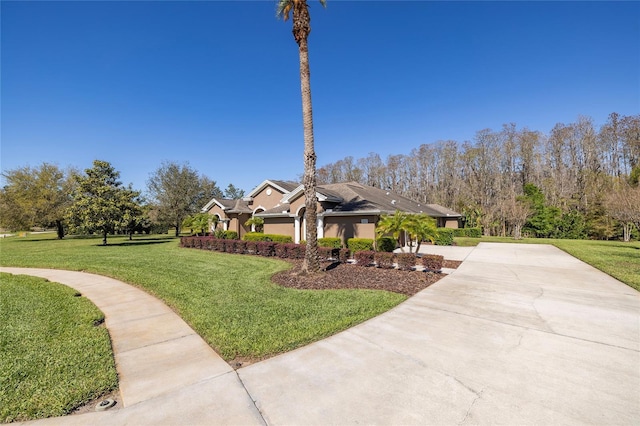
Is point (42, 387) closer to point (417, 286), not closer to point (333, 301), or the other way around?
point (333, 301)

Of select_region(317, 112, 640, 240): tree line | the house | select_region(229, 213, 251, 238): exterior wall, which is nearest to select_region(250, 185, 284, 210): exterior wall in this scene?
the house

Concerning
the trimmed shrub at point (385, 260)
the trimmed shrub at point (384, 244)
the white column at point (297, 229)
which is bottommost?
the trimmed shrub at point (385, 260)

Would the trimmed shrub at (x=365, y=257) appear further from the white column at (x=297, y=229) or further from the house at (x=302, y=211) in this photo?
the white column at (x=297, y=229)

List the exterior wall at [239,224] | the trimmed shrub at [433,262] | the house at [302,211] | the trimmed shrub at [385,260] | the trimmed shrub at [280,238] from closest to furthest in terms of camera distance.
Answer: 1. the trimmed shrub at [433,262]
2. the trimmed shrub at [385,260]
3. the house at [302,211]
4. the trimmed shrub at [280,238]
5. the exterior wall at [239,224]

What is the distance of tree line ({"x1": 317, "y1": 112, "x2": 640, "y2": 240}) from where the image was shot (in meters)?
29.7

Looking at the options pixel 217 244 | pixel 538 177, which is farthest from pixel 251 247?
pixel 538 177

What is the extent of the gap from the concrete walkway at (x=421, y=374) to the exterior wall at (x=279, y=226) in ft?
48.6

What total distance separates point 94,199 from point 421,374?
96.4ft

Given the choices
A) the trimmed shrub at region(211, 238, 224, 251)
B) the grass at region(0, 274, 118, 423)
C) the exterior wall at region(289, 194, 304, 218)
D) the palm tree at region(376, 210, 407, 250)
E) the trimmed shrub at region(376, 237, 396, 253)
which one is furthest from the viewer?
the exterior wall at region(289, 194, 304, 218)

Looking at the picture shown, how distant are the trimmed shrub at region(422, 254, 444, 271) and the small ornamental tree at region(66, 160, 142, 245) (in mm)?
25542

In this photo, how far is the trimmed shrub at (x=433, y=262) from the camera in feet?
35.9

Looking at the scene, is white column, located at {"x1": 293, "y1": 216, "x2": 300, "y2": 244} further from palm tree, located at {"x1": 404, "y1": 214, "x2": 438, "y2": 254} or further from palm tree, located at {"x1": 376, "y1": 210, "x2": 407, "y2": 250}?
palm tree, located at {"x1": 404, "y1": 214, "x2": 438, "y2": 254}

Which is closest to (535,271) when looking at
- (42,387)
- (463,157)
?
(42,387)

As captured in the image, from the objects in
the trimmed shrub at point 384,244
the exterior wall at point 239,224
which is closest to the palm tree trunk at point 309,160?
the trimmed shrub at point 384,244
